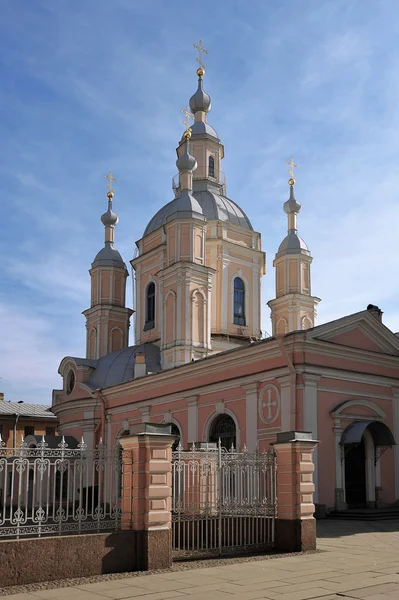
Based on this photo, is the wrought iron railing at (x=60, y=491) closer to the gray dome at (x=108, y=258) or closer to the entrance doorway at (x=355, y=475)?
the entrance doorway at (x=355, y=475)

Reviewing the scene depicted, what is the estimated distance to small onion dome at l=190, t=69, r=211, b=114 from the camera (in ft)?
114

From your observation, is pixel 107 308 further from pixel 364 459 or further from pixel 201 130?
pixel 364 459

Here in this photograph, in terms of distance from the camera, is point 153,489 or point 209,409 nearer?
point 153,489

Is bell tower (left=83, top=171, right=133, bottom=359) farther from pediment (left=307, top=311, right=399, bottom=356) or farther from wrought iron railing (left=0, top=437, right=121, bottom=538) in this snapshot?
wrought iron railing (left=0, top=437, right=121, bottom=538)

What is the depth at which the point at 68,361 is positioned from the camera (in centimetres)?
3284

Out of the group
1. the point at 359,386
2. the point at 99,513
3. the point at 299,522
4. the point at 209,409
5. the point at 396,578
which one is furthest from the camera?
the point at 209,409

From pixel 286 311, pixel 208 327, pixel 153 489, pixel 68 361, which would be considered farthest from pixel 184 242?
pixel 153 489

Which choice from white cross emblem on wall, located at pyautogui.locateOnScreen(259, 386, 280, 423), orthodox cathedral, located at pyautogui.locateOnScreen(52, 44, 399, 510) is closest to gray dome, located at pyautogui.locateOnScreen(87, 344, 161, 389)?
orthodox cathedral, located at pyautogui.locateOnScreen(52, 44, 399, 510)

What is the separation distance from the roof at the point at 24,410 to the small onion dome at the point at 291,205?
23309 millimetres

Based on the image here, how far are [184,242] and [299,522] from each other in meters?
17.5

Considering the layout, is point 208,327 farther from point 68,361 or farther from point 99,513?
point 99,513

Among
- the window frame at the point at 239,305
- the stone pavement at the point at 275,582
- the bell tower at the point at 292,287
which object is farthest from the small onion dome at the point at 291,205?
the stone pavement at the point at 275,582

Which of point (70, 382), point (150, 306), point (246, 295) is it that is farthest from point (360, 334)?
point (70, 382)

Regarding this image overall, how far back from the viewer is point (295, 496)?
12852 millimetres
